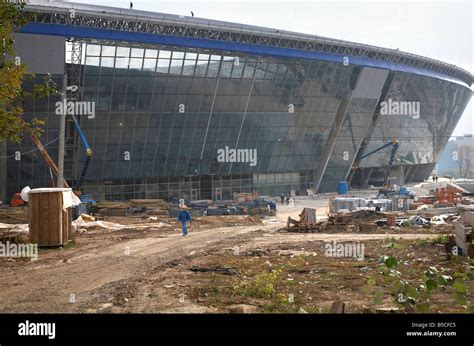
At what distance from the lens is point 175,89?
138 ft

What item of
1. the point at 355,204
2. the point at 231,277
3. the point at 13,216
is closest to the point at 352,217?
the point at 355,204

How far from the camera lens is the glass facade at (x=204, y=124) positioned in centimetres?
3931

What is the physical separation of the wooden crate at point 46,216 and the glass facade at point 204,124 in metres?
22.0

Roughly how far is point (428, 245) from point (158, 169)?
31.8 meters

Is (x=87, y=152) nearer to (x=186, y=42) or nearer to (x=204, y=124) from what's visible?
(x=204, y=124)

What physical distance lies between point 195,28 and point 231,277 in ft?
103

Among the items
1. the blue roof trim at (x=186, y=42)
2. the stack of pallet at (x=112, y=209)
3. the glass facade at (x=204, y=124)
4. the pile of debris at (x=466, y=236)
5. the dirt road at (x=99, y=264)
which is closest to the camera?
the dirt road at (x=99, y=264)

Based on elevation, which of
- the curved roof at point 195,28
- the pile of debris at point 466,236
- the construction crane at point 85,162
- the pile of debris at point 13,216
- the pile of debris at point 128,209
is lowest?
the pile of debris at point 128,209

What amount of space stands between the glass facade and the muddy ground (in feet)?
69.2

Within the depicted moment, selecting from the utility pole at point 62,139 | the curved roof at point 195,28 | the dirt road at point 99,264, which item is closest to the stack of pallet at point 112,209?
the utility pole at point 62,139

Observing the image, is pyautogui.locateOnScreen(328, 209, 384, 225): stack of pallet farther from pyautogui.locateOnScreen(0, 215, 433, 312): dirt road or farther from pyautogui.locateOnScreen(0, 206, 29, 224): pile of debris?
pyautogui.locateOnScreen(0, 206, 29, 224): pile of debris

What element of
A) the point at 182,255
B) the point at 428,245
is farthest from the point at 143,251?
the point at 428,245

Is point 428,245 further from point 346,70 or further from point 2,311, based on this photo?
point 346,70

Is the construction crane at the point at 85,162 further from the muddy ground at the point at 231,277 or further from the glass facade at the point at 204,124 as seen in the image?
the muddy ground at the point at 231,277
